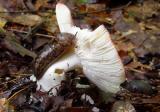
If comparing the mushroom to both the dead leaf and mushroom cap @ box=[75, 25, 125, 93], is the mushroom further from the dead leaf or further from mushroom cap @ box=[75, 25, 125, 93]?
the dead leaf

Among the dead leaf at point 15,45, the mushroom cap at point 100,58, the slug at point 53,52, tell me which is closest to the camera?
the mushroom cap at point 100,58

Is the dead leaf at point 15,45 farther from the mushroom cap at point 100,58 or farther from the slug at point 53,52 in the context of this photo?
the mushroom cap at point 100,58

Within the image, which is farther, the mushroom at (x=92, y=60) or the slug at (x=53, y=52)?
the slug at (x=53, y=52)

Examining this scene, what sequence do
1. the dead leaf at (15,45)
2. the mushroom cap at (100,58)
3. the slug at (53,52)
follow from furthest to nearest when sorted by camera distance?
1. the dead leaf at (15,45)
2. the slug at (53,52)
3. the mushroom cap at (100,58)

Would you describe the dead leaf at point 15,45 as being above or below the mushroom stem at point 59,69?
above

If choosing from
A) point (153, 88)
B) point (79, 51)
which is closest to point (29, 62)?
point (79, 51)

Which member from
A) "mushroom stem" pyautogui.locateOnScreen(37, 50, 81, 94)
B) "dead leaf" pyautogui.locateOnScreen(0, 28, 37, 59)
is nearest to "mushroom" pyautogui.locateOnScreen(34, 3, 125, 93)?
"mushroom stem" pyautogui.locateOnScreen(37, 50, 81, 94)

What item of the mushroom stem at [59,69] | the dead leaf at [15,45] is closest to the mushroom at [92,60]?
the mushroom stem at [59,69]

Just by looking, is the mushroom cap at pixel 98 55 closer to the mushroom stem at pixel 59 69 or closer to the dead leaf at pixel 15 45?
the mushroom stem at pixel 59 69
